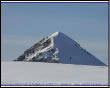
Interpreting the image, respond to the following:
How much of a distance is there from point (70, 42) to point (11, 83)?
5074cm

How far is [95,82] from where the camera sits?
9727 mm

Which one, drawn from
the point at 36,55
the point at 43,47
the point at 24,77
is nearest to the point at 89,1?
→ the point at 24,77

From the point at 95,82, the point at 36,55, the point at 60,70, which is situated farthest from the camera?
the point at 36,55

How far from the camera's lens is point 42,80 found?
32.0ft

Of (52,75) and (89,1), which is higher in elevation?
(89,1)

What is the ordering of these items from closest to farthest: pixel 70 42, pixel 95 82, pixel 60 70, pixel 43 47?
pixel 95 82, pixel 60 70, pixel 70 42, pixel 43 47

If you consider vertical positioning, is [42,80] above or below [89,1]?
below

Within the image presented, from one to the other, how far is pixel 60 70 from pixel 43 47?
6297 cm

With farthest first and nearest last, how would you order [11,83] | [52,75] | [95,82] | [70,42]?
[70,42] < [52,75] < [95,82] < [11,83]

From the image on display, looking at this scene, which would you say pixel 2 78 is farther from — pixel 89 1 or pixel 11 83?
pixel 89 1

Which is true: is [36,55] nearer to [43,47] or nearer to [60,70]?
[43,47]

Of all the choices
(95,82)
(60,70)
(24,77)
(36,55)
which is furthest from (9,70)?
(36,55)

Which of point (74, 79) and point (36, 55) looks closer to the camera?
point (74, 79)

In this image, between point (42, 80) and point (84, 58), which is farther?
point (84, 58)
